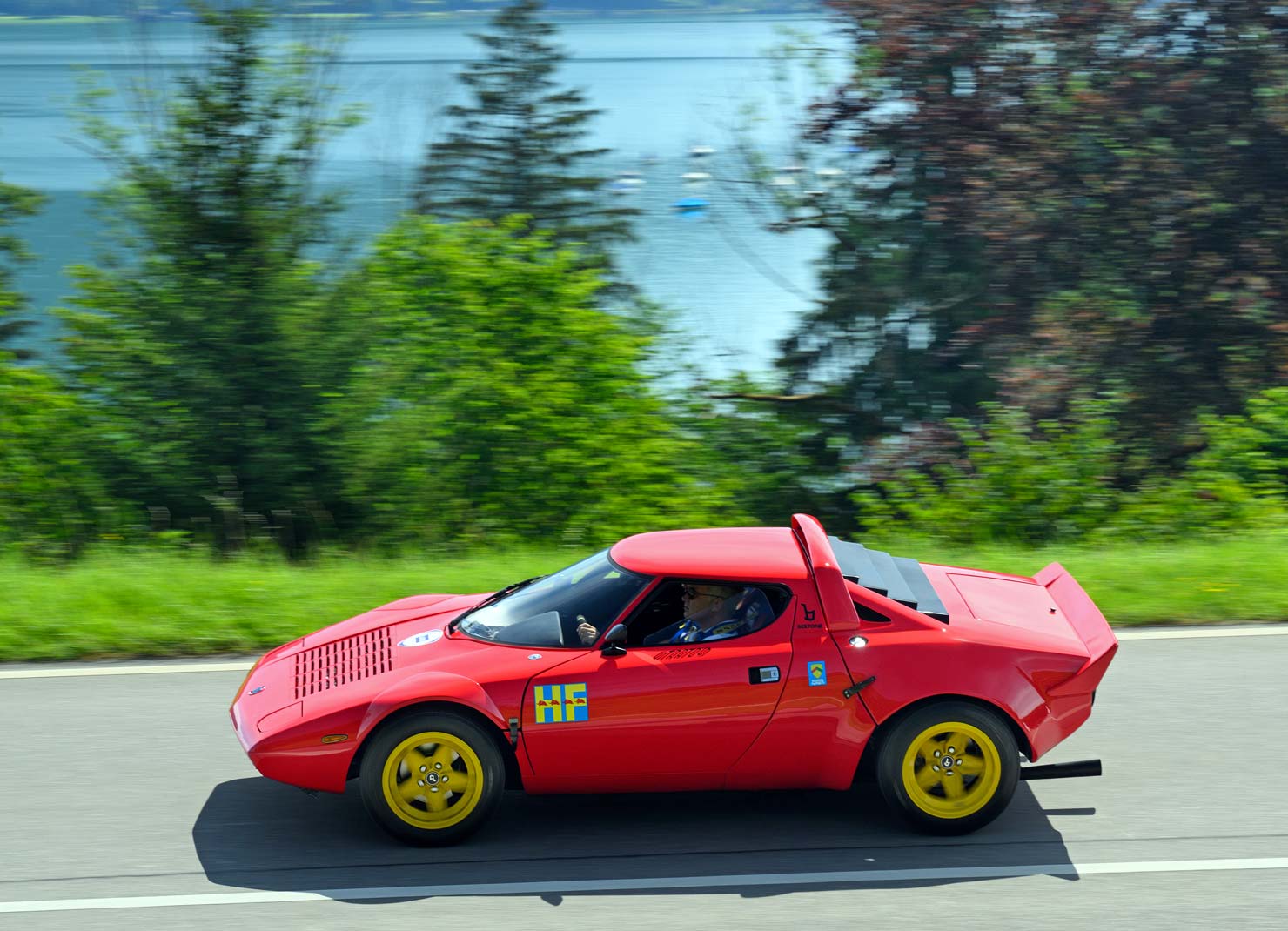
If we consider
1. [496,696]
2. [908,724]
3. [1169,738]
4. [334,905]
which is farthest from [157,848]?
[1169,738]

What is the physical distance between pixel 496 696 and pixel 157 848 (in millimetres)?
1640

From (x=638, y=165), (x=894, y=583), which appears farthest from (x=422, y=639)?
(x=638, y=165)

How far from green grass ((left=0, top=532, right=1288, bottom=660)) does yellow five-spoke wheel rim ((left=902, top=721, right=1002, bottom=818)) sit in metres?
3.60

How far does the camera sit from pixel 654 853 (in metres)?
5.80

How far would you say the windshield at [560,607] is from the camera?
19.5ft

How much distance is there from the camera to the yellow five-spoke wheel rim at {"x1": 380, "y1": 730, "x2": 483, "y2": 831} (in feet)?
18.8

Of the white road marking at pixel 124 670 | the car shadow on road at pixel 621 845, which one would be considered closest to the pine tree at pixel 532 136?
the white road marking at pixel 124 670

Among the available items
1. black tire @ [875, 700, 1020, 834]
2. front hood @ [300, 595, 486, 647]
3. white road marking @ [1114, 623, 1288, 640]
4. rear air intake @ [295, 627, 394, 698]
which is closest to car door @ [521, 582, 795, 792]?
black tire @ [875, 700, 1020, 834]

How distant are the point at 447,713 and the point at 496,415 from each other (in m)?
10.7

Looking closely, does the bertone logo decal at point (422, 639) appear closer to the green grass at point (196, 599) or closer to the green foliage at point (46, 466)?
the green grass at point (196, 599)

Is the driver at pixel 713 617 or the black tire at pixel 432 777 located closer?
the black tire at pixel 432 777

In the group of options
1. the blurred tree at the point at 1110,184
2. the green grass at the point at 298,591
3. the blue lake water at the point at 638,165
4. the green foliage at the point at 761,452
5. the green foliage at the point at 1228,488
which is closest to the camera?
the green grass at the point at 298,591

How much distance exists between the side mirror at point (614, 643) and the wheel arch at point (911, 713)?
1.12 meters

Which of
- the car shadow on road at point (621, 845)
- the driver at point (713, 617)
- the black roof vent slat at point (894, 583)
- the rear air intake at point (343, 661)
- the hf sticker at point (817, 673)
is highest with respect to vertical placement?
the driver at point (713, 617)
